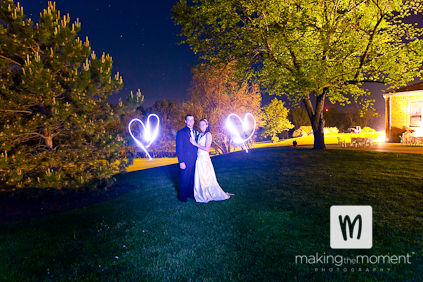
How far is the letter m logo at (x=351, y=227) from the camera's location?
4.73 metres

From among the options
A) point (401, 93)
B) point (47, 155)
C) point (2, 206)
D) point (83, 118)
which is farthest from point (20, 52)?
point (401, 93)

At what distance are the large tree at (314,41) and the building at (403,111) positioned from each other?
27.7 ft

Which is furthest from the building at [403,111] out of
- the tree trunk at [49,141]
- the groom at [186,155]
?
the tree trunk at [49,141]

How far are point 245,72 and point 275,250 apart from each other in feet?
44.6

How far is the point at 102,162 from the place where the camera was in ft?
33.1

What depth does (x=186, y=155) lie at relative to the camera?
305 inches

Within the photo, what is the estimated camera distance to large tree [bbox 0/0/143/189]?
857 centimetres

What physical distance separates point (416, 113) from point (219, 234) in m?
23.3

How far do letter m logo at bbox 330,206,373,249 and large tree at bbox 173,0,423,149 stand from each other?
28.3ft

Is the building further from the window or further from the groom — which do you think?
the groom

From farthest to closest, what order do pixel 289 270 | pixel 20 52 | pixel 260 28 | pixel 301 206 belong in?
pixel 260 28 < pixel 20 52 < pixel 301 206 < pixel 289 270

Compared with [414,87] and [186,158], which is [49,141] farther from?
[414,87]

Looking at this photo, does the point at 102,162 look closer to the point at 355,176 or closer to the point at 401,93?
the point at 355,176

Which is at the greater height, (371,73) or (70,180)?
(371,73)
